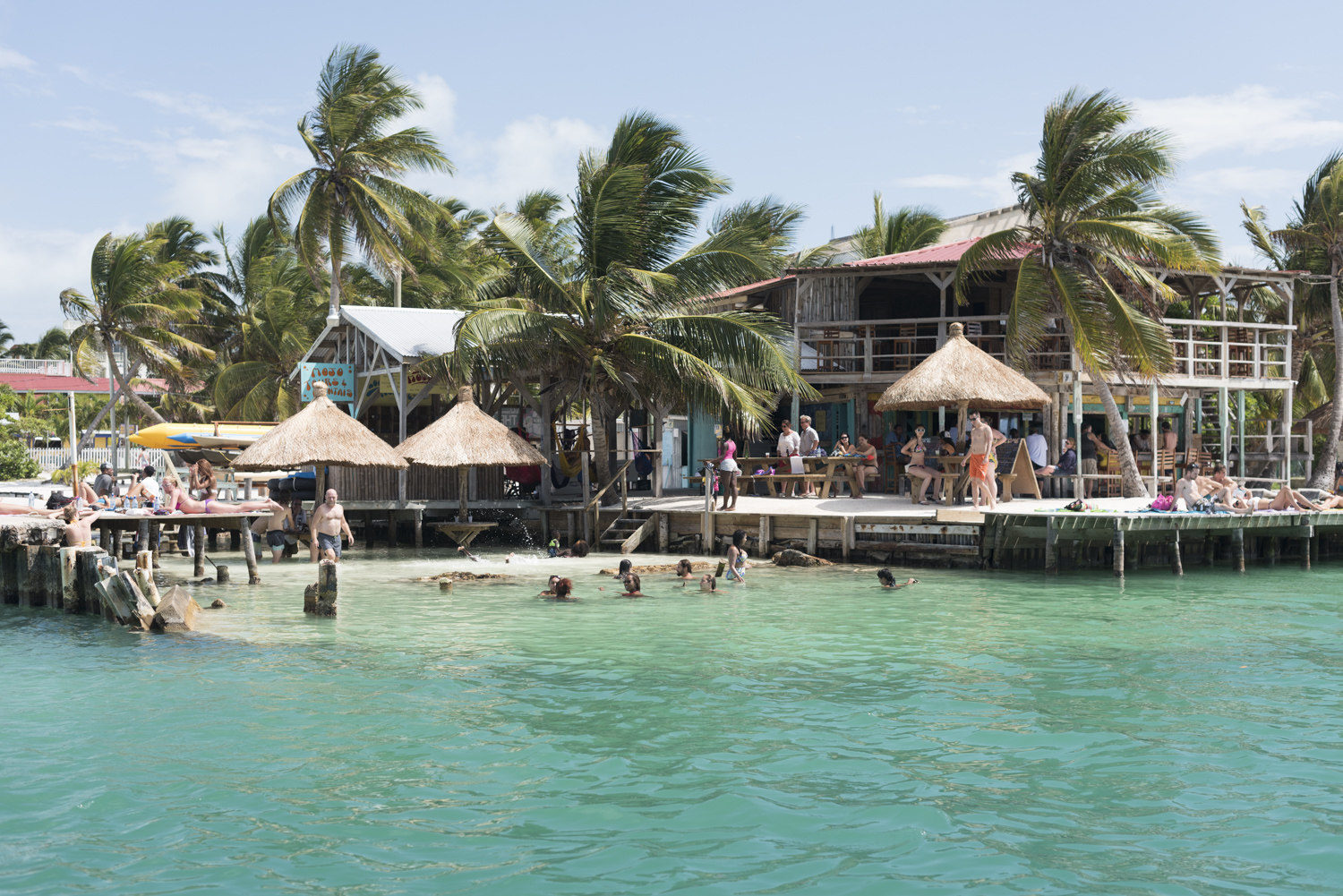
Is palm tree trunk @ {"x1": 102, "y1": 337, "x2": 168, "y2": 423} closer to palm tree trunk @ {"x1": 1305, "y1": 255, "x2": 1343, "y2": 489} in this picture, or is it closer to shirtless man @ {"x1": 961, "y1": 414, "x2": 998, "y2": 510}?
shirtless man @ {"x1": 961, "y1": 414, "x2": 998, "y2": 510}

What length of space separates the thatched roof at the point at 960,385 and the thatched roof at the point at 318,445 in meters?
9.16

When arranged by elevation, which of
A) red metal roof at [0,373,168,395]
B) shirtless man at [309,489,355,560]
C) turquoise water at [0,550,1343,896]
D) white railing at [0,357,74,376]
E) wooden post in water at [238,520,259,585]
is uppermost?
white railing at [0,357,74,376]

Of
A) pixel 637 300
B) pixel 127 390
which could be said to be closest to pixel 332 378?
pixel 637 300

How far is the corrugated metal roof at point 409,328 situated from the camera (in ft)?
79.0

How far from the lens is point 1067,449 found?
23500mm

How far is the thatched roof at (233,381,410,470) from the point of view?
19750mm

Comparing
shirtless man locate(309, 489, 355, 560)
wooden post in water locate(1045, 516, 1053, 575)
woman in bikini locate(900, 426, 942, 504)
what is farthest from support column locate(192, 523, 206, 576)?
wooden post in water locate(1045, 516, 1053, 575)

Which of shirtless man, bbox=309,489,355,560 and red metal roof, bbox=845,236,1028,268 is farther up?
red metal roof, bbox=845,236,1028,268

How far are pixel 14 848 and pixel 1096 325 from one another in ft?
65.6

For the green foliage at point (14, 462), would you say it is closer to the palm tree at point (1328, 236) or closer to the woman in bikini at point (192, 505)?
the woman in bikini at point (192, 505)

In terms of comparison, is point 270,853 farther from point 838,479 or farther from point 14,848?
point 838,479

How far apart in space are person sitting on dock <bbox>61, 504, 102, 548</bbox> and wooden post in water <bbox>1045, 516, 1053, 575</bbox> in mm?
14313

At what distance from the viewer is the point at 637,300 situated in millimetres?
23000

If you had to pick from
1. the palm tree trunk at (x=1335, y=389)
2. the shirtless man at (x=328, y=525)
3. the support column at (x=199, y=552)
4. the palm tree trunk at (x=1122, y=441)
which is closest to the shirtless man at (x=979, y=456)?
the palm tree trunk at (x=1122, y=441)
